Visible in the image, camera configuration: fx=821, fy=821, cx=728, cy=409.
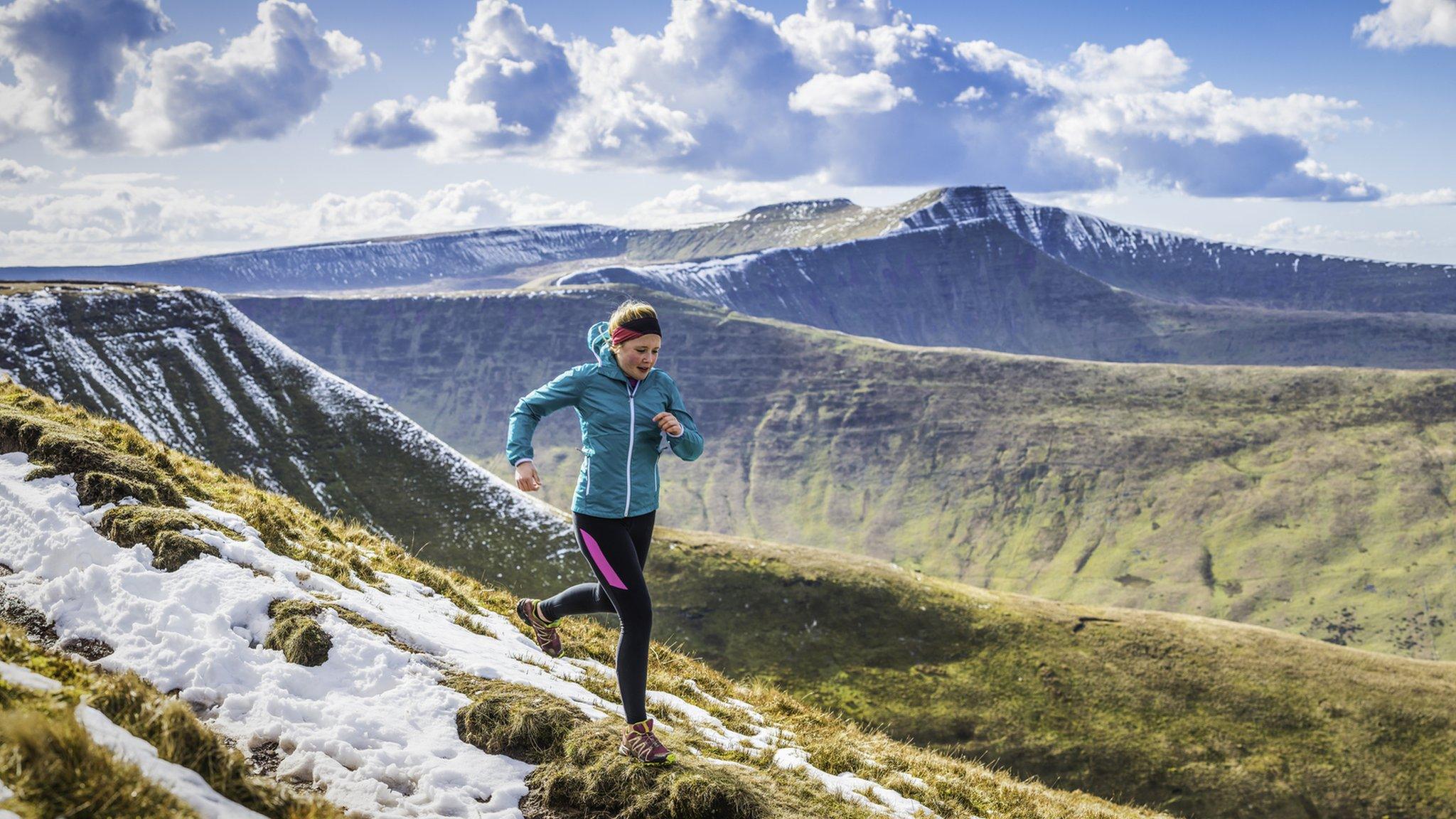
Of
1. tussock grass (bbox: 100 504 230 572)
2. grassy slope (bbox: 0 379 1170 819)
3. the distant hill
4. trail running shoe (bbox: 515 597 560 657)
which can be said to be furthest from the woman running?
tussock grass (bbox: 100 504 230 572)

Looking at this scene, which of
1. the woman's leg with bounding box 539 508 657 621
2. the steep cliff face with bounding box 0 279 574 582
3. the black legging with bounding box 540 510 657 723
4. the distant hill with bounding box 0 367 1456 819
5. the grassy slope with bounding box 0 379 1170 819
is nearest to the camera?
the distant hill with bounding box 0 367 1456 819

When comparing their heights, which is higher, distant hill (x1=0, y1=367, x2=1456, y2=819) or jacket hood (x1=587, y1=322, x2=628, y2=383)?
jacket hood (x1=587, y1=322, x2=628, y2=383)

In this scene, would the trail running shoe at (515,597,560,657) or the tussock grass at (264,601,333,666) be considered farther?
the trail running shoe at (515,597,560,657)

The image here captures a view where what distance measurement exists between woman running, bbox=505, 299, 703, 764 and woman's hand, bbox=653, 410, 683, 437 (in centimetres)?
1

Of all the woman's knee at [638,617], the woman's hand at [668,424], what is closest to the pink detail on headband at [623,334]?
the woman's hand at [668,424]

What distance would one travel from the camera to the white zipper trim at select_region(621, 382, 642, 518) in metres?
8.56

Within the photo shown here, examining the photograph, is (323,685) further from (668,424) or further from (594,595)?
(668,424)

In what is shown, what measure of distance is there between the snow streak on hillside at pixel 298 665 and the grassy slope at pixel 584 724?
0.36 metres

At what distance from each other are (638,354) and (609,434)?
0.90 meters

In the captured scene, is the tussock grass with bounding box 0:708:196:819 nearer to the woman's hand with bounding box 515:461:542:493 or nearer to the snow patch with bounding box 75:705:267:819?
the snow patch with bounding box 75:705:267:819

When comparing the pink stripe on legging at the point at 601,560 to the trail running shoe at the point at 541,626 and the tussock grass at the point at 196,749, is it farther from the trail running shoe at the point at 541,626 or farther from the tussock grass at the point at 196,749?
the tussock grass at the point at 196,749

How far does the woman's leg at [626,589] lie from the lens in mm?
8469

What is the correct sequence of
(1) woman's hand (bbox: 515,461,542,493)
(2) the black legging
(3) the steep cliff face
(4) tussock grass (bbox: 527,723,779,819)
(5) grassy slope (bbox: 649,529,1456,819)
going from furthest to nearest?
(3) the steep cliff face, (5) grassy slope (bbox: 649,529,1456,819), (2) the black legging, (1) woman's hand (bbox: 515,461,542,493), (4) tussock grass (bbox: 527,723,779,819)

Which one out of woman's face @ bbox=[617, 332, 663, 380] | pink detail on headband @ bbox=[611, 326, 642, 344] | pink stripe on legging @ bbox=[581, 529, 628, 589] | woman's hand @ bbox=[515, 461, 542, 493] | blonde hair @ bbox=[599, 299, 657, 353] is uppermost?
blonde hair @ bbox=[599, 299, 657, 353]
